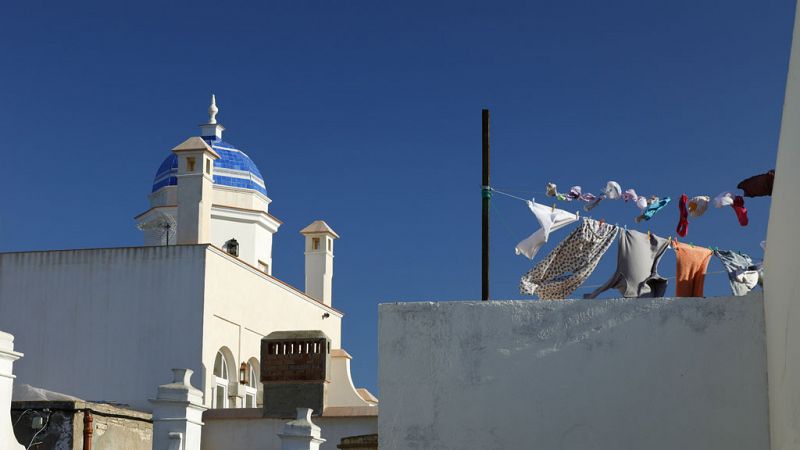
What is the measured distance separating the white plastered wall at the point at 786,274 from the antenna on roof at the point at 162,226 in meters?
19.0

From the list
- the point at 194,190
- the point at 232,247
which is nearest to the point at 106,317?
the point at 194,190

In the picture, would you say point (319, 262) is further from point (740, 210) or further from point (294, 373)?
point (740, 210)

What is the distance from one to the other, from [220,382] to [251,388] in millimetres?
1355

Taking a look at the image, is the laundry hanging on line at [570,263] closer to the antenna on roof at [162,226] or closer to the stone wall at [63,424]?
the stone wall at [63,424]

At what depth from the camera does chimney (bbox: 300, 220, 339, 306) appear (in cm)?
2819

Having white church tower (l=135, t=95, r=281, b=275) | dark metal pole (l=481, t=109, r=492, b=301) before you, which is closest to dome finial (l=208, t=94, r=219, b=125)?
white church tower (l=135, t=95, r=281, b=275)

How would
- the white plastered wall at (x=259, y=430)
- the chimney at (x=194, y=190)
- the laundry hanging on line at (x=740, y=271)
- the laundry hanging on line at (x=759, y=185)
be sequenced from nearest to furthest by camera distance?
the laundry hanging on line at (x=759, y=185) < the laundry hanging on line at (x=740, y=271) < the white plastered wall at (x=259, y=430) < the chimney at (x=194, y=190)

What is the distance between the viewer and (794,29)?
7816mm

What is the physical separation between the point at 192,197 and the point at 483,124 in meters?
11.1

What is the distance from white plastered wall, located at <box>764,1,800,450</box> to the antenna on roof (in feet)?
62.3

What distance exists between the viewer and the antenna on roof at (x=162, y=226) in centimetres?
2753

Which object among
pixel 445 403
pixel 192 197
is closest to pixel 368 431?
pixel 192 197

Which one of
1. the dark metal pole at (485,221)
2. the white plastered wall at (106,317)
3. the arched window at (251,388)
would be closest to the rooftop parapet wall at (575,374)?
the dark metal pole at (485,221)

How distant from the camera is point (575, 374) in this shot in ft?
36.3
